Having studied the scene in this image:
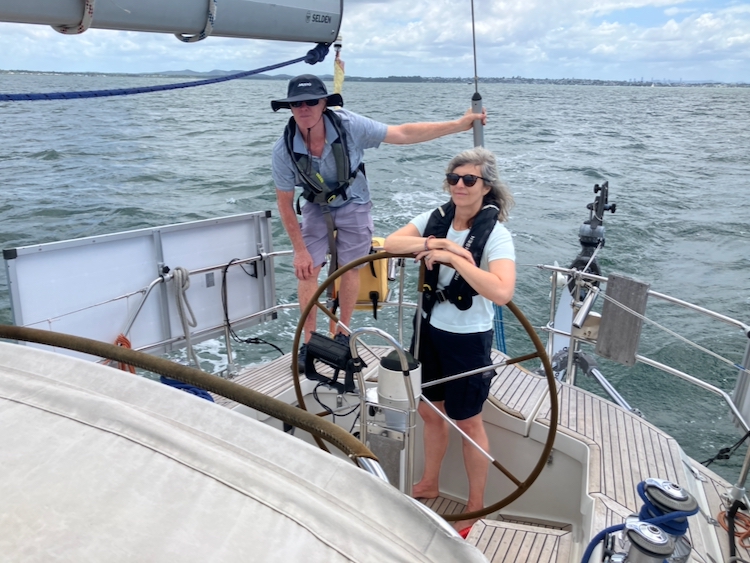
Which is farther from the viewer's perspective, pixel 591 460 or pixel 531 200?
pixel 531 200

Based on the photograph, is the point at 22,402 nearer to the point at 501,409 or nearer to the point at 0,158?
the point at 501,409

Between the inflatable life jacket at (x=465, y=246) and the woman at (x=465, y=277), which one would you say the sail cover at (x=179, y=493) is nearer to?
the woman at (x=465, y=277)

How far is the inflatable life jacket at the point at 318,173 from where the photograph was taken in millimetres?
2820

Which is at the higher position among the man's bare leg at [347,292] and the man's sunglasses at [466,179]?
the man's sunglasses at [466,179]

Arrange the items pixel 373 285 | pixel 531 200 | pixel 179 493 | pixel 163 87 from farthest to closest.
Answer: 1. pixel 531 200
2. pixel 373 285
3. pixel 163 87
4. pixel 179 493

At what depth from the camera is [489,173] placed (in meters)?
2.11

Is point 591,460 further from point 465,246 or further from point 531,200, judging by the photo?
point 531,200

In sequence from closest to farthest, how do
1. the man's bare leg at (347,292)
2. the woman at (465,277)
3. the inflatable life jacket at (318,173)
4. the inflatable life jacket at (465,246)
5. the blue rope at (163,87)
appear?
1. the blue rope at (163,87)
2. the woman at (465,277)
3. the inflatable life jacket at (465,246)
4. the inflatable life jacket at (318,173)
5. the man's bare leg at (347,292)


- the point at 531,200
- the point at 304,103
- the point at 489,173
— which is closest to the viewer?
the point at 489,173

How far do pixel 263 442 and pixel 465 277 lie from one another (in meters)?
1.14

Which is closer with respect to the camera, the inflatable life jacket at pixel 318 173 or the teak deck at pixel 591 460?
the teak deck at pixel 591 460

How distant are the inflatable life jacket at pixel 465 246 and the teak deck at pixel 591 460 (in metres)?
0.78

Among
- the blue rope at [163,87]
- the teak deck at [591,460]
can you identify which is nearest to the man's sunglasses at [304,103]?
the blue rope at [163,87]

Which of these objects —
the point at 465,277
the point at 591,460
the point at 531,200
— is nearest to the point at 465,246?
the point at 465,277
